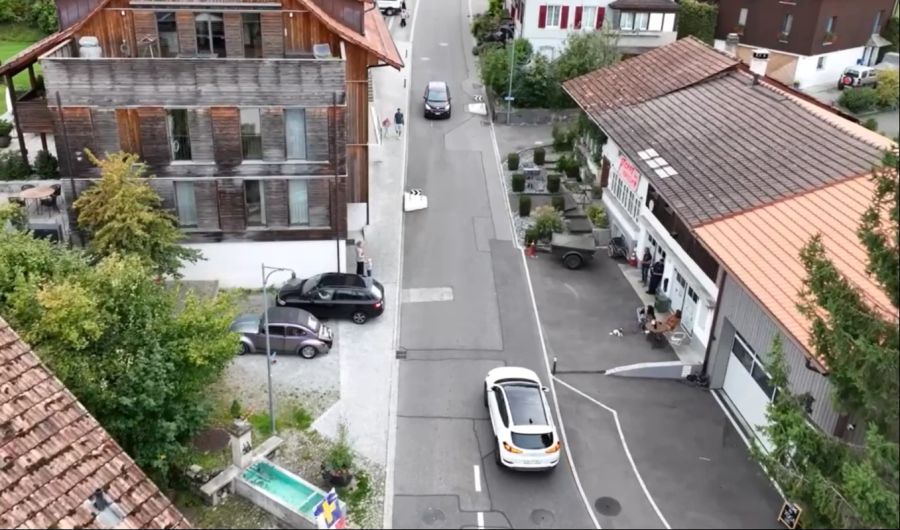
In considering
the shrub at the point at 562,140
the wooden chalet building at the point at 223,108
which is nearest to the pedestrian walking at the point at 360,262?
the wooden chalet building at the point at 223,108

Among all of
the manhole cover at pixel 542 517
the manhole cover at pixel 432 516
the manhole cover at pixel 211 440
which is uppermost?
the manhole cover at pixel 542 517

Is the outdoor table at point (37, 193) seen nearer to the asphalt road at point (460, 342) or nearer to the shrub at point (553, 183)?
the asphalt road at point (460, 342)

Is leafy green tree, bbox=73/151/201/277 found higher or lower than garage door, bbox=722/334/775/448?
higher

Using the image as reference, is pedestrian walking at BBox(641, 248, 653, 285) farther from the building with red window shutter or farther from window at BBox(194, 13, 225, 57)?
the building with red window shutter

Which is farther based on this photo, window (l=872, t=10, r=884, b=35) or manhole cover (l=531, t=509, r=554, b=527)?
window (l=872, t=10, r=884, b=35)

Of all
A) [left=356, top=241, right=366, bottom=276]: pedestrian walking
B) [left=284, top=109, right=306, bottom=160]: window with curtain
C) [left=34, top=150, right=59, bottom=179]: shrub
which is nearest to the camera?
[left=284, top=109, right=306, bottom=160]: window with curtain

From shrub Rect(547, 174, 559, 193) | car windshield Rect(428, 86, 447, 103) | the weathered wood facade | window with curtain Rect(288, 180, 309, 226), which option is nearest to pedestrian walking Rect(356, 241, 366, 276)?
the weathered wood facade

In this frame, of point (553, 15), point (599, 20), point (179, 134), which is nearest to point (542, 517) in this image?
point (179, 134)

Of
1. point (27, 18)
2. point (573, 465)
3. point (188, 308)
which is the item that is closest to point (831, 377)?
point (573, 465)

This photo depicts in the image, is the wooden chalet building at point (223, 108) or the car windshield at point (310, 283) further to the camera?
the car windshield at point (310, 283)
